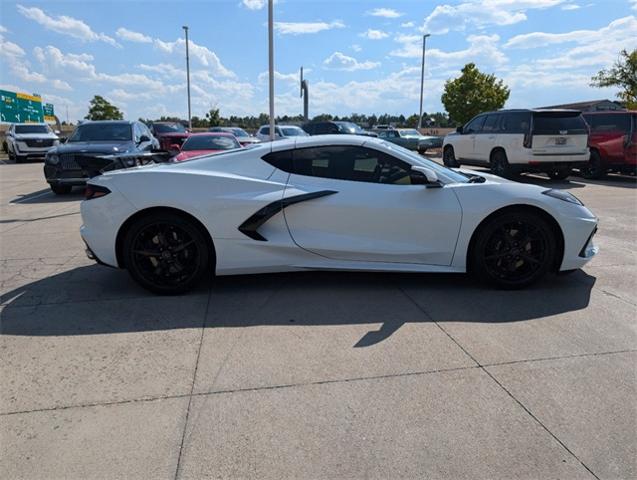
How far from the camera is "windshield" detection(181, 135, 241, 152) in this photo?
1103 cm

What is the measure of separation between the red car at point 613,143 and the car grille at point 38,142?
21.3 metres

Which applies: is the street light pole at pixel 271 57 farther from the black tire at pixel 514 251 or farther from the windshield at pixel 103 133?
the black tire at pixel 514 251

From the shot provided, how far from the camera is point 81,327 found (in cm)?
357

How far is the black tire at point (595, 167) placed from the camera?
13.3m

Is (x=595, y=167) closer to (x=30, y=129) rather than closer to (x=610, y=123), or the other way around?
(x=610, y=123)

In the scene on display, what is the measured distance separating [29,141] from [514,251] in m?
22.7

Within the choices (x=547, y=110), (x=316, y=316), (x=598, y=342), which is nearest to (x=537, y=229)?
(x=598, y=342)

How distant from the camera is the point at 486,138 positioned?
13.2 m

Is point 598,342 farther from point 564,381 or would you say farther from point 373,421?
point 373,421

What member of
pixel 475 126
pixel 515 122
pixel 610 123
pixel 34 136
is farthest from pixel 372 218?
pixel 34 136

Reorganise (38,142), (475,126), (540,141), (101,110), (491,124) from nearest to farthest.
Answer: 1. (540,141)
2. (491,124)
3. (475,126)
4. (38,142)
5. (101,110)

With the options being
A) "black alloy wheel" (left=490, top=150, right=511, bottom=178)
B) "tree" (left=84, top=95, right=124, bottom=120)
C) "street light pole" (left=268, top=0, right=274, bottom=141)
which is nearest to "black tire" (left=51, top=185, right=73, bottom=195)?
"street light pole" (left=268, top=0, right=274, bottom=141)

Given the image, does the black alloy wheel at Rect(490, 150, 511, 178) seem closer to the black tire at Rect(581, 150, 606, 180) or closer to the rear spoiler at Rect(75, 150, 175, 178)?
the black tire at Rect(581, 150, 606, 180)

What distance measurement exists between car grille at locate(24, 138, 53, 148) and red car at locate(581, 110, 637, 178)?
69.8 ft
